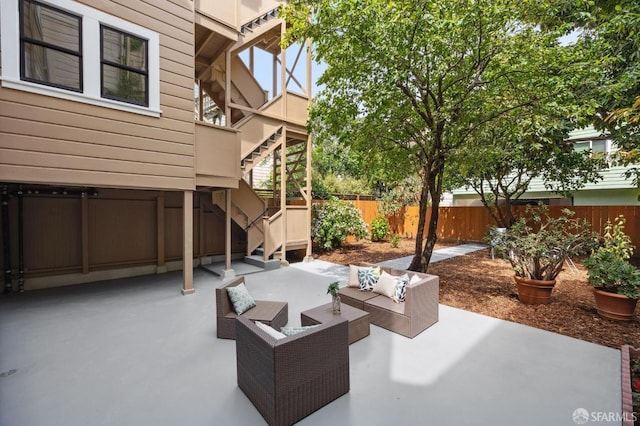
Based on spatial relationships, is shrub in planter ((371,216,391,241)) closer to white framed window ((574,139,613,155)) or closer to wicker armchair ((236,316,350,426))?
white framed window ((574,139,613,155))

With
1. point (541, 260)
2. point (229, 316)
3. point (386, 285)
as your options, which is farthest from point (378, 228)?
point (229, 316)

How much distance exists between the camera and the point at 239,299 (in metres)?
4.05

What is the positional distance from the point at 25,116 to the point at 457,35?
7042 mm

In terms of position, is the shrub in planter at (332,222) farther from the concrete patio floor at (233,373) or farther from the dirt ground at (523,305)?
the concrete patio floor at (233,373)

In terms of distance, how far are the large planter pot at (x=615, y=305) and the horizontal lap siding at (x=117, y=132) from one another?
7620mm

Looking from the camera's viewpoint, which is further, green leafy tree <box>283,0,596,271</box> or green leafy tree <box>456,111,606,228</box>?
green leafy tree <box>456,111,606,228</box>

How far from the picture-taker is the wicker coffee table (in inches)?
148

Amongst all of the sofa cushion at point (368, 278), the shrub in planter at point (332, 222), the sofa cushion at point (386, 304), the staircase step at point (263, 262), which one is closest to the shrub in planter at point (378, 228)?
the shrub in planter at point (332, 222)

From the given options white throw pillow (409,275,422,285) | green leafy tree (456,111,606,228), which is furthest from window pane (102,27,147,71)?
green leafy tree (456,111,606,228)

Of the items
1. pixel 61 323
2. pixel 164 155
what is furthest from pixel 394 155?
pixel 61 323

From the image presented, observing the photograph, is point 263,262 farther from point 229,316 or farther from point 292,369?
point 292,369

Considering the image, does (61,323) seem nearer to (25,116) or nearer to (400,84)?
(25,116)

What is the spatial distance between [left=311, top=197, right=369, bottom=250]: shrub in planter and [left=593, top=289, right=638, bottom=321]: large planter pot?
6.95 m

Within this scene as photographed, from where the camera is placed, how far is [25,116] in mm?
4359
